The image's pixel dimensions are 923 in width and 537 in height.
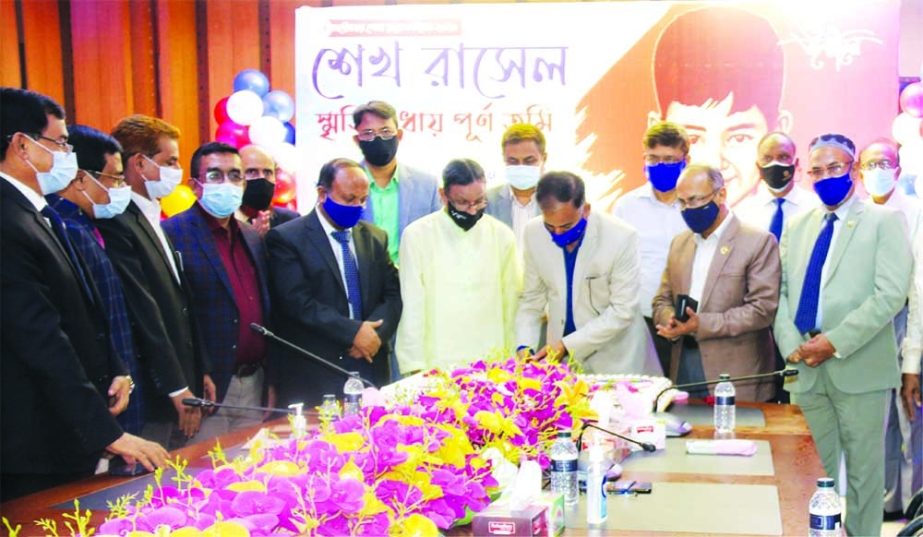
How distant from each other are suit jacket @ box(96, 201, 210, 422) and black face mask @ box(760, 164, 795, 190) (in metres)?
2.59

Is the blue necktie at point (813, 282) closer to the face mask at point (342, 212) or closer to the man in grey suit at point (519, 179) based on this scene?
the man in grey suit at point (519, 179)

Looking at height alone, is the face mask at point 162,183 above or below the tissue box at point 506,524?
→ above

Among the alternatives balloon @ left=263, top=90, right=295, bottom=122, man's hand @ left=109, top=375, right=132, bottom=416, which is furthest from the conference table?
balloon @ left=263, top=90, right=295, bottom=122

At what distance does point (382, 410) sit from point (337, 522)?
0.61 meters

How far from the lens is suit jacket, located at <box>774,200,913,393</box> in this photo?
174 inches

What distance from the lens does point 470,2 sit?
6.18m

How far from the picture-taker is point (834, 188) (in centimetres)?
455

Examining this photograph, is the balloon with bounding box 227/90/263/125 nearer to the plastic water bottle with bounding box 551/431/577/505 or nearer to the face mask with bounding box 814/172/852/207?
the face mask with bounding box 814/172/852/207

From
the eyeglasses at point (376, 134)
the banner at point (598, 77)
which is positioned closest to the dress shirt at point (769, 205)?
the banner at point (598, 77)

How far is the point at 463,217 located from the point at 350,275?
1.75 feet

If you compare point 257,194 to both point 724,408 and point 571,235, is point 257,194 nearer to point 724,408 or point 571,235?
point 571,235

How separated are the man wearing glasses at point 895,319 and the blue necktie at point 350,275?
2390 mm

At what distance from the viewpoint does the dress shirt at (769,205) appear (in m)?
5.06

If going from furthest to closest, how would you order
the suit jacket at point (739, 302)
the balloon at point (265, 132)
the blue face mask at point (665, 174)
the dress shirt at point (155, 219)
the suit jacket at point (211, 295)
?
the balloon at point (265, 132) < the blue face mask at point (665, 174) < the suit jacket at point (739, 302) < the suit jacket at point (211, 295) < the dress shirt at point (155, 219)
